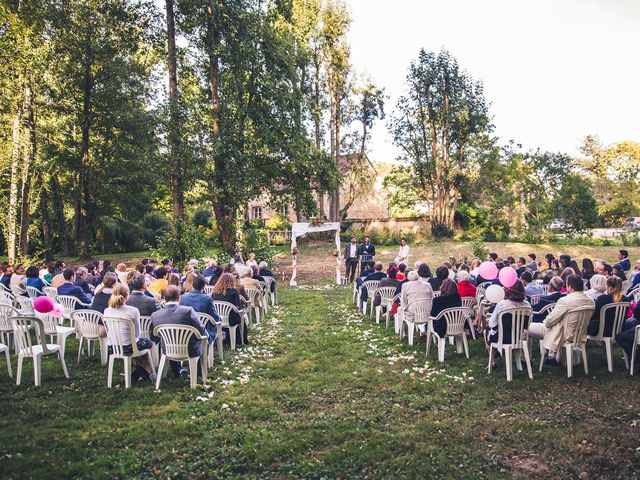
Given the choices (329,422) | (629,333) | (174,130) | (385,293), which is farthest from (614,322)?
(174,130)

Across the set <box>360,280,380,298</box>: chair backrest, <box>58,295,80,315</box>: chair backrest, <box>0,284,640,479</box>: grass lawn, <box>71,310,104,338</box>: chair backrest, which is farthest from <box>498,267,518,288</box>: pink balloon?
<box>58,295,80,315</box>: chair backrest

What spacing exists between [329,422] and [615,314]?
14.9 ft

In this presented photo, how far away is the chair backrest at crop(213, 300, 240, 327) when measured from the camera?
8094 millimetres

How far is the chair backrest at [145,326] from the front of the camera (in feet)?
22.6

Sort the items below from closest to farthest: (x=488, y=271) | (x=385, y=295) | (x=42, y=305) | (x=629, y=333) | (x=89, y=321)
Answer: (x=629, y=333)
(x=42, y=305)
(x=89, y=321)
(x=488, y=271)
(x=385, y=295)

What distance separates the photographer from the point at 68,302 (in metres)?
8.37

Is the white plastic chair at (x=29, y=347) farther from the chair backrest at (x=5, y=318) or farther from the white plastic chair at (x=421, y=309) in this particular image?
the white plastic chair at (x=421, y=309)

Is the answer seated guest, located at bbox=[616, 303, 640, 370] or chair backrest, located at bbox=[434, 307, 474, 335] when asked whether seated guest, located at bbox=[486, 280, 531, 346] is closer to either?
chair backrest, located at bbox=[434, 307, 474, 335]

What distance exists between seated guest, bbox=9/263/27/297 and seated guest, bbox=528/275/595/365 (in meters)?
10.2

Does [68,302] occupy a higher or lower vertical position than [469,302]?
higher

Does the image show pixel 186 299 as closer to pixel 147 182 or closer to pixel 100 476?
pixel 100 476

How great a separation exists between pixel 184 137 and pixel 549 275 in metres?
14.3

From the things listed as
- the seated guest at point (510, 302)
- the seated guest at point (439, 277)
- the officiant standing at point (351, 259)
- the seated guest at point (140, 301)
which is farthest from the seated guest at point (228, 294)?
the officiant standing at point (351, 259)

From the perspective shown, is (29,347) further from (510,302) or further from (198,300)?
(510,302)
